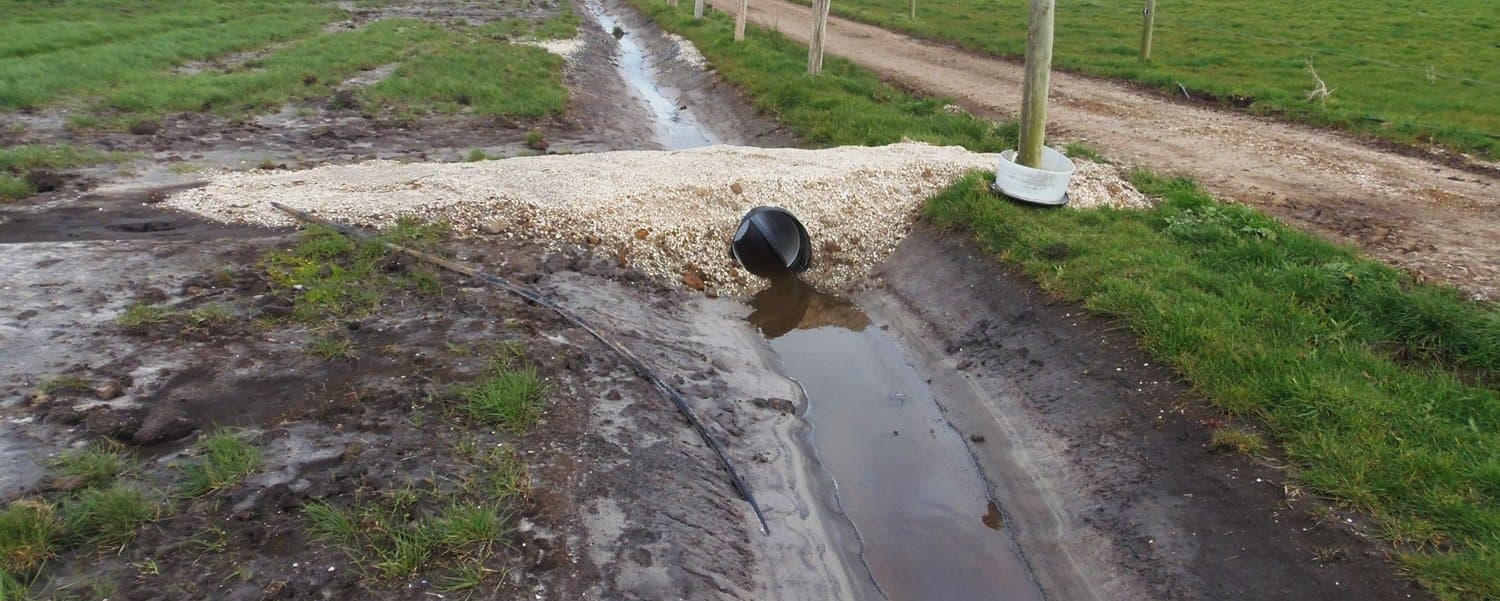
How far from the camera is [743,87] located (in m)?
18.3

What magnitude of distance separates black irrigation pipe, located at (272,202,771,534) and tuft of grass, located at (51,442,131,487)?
3222mm

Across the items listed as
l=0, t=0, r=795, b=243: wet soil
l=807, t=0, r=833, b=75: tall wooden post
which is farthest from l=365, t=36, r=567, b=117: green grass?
l=807, t=0, r=833, b=75: tall wooden post

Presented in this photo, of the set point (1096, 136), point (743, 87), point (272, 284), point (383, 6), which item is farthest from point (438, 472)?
point (383, 6)

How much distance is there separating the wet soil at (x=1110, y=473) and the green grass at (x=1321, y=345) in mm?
219

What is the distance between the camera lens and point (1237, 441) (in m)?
5.59

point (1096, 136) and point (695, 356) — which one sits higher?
point (1096, 136)

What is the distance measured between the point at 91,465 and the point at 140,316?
2183 millimetres

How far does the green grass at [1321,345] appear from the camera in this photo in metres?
4.84

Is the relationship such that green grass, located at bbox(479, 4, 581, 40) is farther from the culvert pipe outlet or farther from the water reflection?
the water reflection

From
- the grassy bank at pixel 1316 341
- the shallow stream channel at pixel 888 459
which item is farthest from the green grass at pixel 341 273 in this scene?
the grassy bank at pixel 1316 341

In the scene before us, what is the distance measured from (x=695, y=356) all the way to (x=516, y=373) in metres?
1.88

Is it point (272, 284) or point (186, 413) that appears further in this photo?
point (272, 284)

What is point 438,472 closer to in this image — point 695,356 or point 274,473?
point 274,473

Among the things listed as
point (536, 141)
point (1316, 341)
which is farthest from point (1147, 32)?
point (1316, 341)
